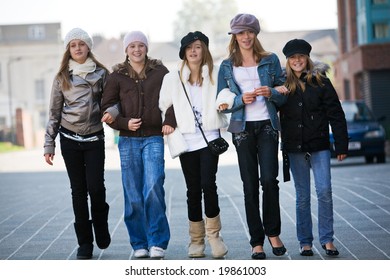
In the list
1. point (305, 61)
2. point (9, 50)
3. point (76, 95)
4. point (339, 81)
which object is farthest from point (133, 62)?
point (339, 81)

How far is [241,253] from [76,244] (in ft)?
4.36

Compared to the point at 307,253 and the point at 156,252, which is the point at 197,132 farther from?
the point at 307,253

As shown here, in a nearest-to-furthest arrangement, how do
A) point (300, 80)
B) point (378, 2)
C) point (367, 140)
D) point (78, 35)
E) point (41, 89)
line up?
point (300, 80) < point (78, 35) < point (367, 140) < point (41, 89) < point (378, 2)

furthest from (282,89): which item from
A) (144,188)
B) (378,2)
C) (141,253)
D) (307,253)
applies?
(378,2)

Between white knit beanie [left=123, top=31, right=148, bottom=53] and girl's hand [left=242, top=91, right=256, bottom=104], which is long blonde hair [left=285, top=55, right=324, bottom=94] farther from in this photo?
white knit beanie [left=123, top=31, right=148, bottom=53]

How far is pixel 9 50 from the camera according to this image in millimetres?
23109

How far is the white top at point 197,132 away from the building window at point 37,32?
8.86 m

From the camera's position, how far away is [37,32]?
16.5 m

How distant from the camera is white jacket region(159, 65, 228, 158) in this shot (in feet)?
21.4

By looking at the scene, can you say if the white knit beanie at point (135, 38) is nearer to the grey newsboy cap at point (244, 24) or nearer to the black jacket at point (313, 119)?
the grey newsboy cap at point (244, 24)

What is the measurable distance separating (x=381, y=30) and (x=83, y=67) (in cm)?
2365

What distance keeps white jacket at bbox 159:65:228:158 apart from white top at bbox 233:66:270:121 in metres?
0.18

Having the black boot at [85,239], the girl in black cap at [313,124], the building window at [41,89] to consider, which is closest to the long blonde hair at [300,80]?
the girl in black cap at [313,124]
